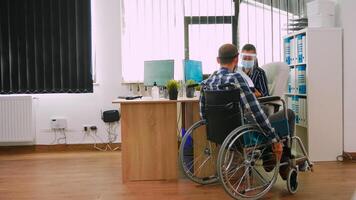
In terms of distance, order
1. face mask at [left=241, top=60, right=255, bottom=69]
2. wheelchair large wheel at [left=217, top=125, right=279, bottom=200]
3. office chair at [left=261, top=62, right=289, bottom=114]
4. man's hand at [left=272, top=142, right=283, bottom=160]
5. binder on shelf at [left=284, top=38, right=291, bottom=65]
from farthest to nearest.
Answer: binder on shelf at [left=284, top=38, right=291, bottom=65]
office chair at [left=261, top=62, right=289, bottom=114]
face mask at [left=241, top=60, right=255, bottom=69]
man's hand at [left=272, top=142, right=283, bottom=160]
wheelchair large wheel at [left=217, top=125, right=279, bottom=200]

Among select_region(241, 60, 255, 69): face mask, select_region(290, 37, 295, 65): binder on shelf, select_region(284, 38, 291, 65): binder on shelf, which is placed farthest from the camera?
select_region(284, 38, 291, 65): binder on shelf

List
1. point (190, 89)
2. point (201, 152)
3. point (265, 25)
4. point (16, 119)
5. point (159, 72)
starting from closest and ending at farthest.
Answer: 1. point (201, 152)
2. point (190, 89)
3. point (159, 72)
4. point (16, 119)
5. point (265, 25)

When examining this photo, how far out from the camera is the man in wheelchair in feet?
8.53

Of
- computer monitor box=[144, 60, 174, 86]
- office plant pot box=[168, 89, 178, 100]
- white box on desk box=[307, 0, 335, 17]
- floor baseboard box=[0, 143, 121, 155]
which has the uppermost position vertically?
white box on desk box=[307, 0, 335, 17]

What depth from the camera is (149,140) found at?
3320mm

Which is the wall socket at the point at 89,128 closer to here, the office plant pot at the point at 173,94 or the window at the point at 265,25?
the office plant pot at the point at 173,94

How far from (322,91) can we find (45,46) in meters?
3.41

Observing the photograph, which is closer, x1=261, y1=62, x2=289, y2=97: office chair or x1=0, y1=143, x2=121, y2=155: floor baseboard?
x1=261, y1=62, x2=289, y2=97: office chair

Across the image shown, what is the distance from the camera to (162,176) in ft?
11.0

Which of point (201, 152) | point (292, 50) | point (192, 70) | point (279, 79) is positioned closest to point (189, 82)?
point (192, 70)

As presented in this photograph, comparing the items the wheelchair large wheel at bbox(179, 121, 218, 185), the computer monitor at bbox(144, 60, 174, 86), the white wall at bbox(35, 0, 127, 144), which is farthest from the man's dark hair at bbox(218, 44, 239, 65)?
the white wall at bbox(35, 0, 127, 144)

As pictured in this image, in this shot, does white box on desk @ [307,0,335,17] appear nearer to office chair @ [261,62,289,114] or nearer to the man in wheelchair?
office chair @ [261,62,289,114]

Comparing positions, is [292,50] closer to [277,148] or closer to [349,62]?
[349,62]

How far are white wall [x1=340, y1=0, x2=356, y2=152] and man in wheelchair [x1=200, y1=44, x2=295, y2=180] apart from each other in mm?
1325
